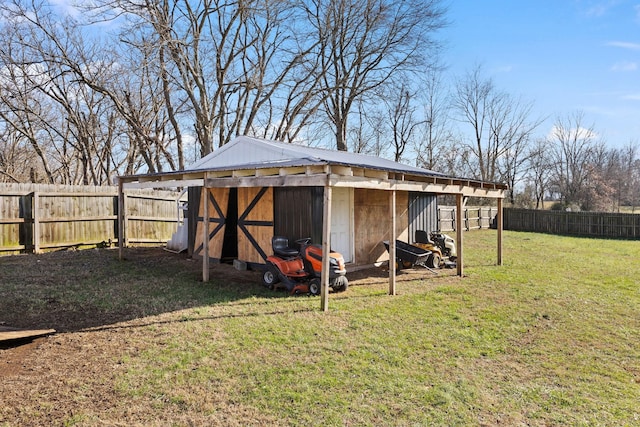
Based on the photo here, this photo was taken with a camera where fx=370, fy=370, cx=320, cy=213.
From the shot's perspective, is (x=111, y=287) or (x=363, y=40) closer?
(x=111, y=287)

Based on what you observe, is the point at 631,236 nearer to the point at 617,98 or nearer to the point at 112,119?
the point at 617,98

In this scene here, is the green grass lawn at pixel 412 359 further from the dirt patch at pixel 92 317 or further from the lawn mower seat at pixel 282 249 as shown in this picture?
the lawn mower seat at pixel 282 249

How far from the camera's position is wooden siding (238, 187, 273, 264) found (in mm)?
8336

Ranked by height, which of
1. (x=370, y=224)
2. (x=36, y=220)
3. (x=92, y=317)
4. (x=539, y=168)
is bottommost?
(x=92, y=317)

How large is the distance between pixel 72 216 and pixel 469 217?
17.7 m

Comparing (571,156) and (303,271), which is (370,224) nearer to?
(303,271)

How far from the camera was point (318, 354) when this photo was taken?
3922mm

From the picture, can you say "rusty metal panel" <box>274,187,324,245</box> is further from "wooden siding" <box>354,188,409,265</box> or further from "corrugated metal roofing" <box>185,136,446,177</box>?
"wooden siding" <box>354,188,409,265</box>

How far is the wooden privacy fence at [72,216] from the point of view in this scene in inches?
380

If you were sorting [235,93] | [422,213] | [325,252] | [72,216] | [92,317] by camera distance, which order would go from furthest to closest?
[235,93] < [422,213] < [72,216] < [325,252] < [92,317]

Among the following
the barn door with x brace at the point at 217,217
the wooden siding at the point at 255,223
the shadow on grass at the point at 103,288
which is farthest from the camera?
the barn door with x brace at the point at 217,217

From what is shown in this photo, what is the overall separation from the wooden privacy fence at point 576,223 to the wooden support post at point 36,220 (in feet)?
71.7

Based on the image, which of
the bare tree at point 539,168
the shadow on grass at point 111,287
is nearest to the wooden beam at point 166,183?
the shadow on grass at point 111,287

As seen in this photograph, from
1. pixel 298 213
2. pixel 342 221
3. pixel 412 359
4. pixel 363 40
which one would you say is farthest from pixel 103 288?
pixel 363 40
